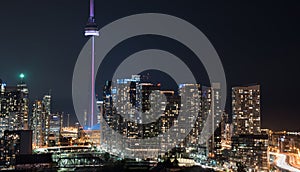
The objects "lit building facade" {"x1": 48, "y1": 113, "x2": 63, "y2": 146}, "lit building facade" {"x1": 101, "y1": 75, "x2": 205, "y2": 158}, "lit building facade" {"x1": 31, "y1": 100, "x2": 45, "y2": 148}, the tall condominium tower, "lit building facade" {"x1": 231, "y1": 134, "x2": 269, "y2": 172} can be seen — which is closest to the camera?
"lit building facade" {"x1": 231, "y1": 134, "x2": 269, "y2": 172}

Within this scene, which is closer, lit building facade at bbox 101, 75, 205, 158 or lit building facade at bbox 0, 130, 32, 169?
lit building facade at bbox 0, 130, 32, 169

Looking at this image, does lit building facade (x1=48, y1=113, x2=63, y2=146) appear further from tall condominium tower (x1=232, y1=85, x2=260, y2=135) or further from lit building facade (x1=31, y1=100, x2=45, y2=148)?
tall condominium tower (x1=232, y1=85, x2=260, y2=135)

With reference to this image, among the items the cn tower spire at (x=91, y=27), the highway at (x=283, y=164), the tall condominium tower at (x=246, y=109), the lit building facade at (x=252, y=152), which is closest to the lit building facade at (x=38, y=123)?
the cn tower spire at (x=91, y=27)

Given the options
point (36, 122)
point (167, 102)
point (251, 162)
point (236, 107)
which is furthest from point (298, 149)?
point (36, 122)

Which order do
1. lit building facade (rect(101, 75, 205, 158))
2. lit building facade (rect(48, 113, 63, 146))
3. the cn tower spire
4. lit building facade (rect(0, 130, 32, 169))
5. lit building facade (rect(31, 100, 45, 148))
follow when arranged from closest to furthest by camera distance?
lit building facade (rect(0, 130, 32, 169)), lit building facade (rect(101, 75, 205, 158)), lit building facade (rect(31, 100, 45, 148)), the cn tower spire, lit building facade (rect(48, 113, 63, 146))

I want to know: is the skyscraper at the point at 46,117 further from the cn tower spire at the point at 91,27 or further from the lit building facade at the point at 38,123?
the cn tower spire at the point at 91,27

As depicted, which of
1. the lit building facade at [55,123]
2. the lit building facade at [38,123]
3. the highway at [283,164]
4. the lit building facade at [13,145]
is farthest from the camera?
the lit building facade at [55,123]

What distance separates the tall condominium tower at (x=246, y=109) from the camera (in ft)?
64.1

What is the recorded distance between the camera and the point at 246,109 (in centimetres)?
1988

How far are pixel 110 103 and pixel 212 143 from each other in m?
8.79

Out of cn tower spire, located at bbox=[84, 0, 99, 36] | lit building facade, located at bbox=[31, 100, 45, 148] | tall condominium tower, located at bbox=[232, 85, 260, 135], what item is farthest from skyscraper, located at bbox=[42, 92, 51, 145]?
tall condominium tower, located at bbox=[232, 85, 260, 135]

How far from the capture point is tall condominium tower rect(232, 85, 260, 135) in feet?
64.1

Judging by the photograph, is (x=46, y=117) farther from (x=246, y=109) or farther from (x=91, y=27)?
(x=246, y=109)

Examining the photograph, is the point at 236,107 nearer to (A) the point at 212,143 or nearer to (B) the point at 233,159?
(A) the point at 212,143
